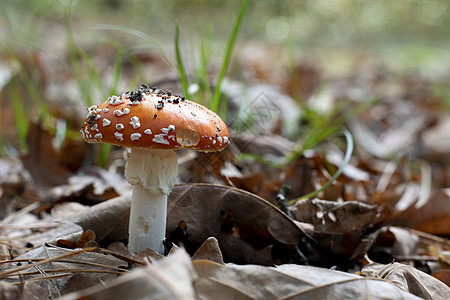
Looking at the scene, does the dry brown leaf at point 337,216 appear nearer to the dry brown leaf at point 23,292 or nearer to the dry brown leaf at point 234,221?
the dry brown leaf at point 234,221

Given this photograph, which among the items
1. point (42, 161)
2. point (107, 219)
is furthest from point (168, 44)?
point (107, 219)

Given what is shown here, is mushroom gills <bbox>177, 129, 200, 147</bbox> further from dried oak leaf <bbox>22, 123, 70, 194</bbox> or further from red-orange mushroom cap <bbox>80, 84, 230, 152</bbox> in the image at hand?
dried oak leaf <bbox>22, 123, 70, 194</bbox>

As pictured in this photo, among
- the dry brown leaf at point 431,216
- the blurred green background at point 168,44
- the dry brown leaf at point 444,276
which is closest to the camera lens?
the dry brown leaf at point 444,276

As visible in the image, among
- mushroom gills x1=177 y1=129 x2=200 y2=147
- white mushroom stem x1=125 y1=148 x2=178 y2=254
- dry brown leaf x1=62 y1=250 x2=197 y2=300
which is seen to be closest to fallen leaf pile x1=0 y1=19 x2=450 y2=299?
dry brown leaf x1=62 y1=250 x2=197 y2=300

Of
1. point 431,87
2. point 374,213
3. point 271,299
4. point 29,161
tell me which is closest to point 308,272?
point 271,299

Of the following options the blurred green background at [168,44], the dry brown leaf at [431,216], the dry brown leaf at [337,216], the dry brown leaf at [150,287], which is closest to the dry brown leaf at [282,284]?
the dry brown leaf at [150,287]

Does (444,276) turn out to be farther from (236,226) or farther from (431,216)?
(236,226)
